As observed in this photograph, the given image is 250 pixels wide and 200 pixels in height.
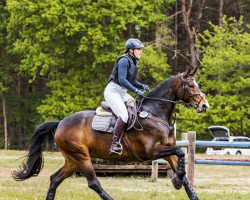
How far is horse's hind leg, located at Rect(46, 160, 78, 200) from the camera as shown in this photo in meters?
12.4

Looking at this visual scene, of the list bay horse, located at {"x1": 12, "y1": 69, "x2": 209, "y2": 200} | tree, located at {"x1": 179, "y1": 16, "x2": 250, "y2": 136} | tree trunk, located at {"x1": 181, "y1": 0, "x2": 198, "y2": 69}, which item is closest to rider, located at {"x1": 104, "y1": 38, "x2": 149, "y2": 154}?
bay horse, located at {"x1": 12, "y1": 69, "x2": 209, "y2": 200}

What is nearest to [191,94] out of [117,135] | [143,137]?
[143,137]

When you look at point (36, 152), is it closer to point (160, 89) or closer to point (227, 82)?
point (160, 89)

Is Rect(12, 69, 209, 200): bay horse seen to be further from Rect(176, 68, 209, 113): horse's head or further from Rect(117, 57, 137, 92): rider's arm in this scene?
Rect(117, 57, 137, 92): rider's arm

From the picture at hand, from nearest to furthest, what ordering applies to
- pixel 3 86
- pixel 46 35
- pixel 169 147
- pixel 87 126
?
pixel 169 147
pixel 87 126
pixel 46 35
pixel 3 86

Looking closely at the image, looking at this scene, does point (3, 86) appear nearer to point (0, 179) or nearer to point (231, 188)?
point (0, 179)

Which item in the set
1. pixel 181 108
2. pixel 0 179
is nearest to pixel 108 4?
pixel 181 108

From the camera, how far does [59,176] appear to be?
1255cm

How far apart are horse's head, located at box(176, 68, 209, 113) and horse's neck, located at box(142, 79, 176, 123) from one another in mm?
170

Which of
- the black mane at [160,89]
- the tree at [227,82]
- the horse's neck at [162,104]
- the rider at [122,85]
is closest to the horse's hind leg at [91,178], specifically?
the rider at [122,85]

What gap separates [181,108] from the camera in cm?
4550

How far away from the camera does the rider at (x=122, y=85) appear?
12117 millimetres

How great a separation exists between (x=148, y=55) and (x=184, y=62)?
789 centimetres

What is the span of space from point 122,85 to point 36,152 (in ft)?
8.54
